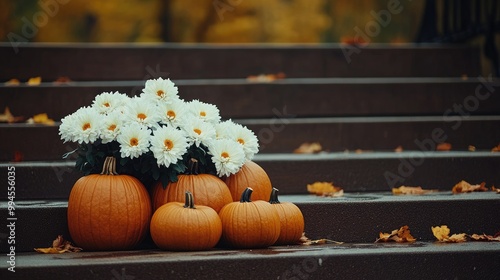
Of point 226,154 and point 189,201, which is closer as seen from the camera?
point 189,201

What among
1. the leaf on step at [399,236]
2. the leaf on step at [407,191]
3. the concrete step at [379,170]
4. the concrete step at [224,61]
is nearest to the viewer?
the leaf on step at [399,236]

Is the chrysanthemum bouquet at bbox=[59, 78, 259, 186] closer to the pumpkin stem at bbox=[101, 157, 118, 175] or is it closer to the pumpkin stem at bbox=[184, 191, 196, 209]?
the pumpkin stem at bbox=[101, 157, 118, 175]

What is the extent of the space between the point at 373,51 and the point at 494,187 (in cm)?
202

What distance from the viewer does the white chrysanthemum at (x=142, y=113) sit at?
401 cm

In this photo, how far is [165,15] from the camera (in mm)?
10453

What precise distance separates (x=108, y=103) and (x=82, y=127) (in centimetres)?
24

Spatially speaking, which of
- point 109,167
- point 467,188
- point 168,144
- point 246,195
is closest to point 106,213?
point 109,167

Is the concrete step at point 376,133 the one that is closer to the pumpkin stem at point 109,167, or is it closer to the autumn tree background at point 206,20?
the pumpkin stem at point 109,167

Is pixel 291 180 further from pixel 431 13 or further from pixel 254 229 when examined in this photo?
pixel 431 13

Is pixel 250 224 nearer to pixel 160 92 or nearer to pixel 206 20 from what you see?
pixel 160 92

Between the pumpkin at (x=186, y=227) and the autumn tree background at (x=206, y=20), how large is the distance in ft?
22.6

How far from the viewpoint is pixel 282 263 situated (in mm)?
3625

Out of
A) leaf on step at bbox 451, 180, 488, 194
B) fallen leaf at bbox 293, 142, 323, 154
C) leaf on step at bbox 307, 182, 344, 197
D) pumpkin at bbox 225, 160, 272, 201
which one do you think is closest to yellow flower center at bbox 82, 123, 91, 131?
pumpkin at bbox 225, 160, 272, 201

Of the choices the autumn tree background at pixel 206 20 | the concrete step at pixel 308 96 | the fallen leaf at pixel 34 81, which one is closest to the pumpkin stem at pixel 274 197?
the concrete step at pixel 308 96
